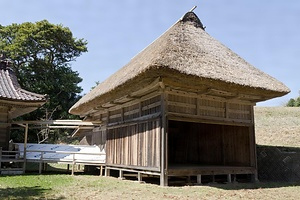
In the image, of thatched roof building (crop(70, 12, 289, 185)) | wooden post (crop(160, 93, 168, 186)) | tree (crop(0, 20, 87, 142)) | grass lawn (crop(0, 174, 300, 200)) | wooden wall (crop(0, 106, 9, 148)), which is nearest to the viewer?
grass lawn (crop(0, 174, 300, 200))

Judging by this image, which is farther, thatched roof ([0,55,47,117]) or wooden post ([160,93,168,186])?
thatched roof ([0,55,47,117])

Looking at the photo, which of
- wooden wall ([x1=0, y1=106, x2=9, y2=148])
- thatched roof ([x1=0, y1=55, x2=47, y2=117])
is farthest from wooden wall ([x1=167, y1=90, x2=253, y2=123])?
wooden wall ([x1=0, y1=106, x2=9, y2=148])

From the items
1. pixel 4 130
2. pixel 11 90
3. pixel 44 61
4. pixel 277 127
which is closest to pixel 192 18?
pixel 11 90

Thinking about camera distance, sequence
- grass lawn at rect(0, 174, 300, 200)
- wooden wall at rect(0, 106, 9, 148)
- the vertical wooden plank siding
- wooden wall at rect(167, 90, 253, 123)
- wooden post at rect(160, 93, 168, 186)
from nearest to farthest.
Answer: grass lawn at rect(0, 174, 300, 200)
wooden post at rect(160, 93, 168, 186)
the vertical wooden plank siding
wooden wall at rect(167, 90, 253, 123)
wooden wall at rect(0, 106, 9, 148)

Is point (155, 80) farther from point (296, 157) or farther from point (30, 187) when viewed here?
point (296, 157)

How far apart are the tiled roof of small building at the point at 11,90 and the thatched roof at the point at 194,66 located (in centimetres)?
256

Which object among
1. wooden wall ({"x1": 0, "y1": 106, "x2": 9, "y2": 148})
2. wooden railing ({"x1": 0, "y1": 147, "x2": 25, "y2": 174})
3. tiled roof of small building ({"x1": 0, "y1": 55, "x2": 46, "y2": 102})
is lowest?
wooden railing ({"x1": 0, "y1": 147, "x2": 25, "y2": 174})

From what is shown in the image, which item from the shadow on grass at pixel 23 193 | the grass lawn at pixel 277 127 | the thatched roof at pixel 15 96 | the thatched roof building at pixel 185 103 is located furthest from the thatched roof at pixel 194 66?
the grass lawn at pixel 277 127

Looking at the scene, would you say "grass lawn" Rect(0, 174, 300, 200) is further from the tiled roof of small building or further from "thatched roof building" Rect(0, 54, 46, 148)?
the tiled roof of small building

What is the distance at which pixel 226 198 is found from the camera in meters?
6.85

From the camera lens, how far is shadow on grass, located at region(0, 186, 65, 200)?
6324mm

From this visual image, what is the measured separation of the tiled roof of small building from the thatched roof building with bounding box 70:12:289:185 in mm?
2522

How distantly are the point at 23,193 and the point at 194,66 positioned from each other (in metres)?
5.97

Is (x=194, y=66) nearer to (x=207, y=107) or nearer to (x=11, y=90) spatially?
(x=207, y=107)
